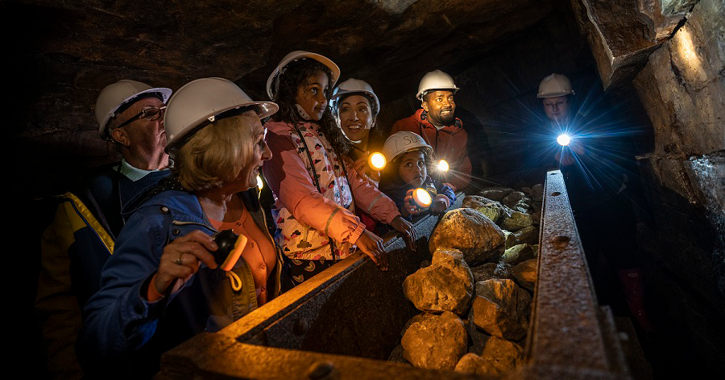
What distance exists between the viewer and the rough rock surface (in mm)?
2221

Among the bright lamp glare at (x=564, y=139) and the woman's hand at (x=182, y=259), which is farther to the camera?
the bright lamp glare at (x=564, y=139)

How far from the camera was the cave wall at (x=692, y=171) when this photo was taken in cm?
203

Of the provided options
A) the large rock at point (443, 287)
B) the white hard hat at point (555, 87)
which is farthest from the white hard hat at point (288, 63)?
the white hard hat at point (555, 87)

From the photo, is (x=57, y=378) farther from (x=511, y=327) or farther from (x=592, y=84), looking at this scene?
(x=592, y=84)

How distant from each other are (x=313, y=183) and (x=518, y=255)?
1.81 meters

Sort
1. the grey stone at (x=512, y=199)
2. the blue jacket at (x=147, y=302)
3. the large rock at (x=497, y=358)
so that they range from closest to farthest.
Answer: the blue jacket at (x=147, y=302) < the large rock at (x=497, y=358) < the grey stone at (x=512, y=199)

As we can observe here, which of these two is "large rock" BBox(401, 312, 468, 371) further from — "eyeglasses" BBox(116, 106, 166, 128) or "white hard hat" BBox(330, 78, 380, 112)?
"white hard hat" BBox(330, 78, 380, 112)

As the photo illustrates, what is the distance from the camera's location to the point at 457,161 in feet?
16.5

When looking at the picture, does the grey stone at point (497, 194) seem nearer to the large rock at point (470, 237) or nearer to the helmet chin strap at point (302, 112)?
the large rock at point (470, 237)

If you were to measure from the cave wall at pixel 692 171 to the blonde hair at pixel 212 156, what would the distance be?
2.82 metres

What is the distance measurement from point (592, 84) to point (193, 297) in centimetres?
715

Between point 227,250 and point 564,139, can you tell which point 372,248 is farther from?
point 564,139

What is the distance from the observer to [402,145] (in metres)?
3.63

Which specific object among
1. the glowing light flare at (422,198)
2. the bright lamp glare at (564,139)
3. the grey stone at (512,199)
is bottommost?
the glowing light flare at (422,198)
